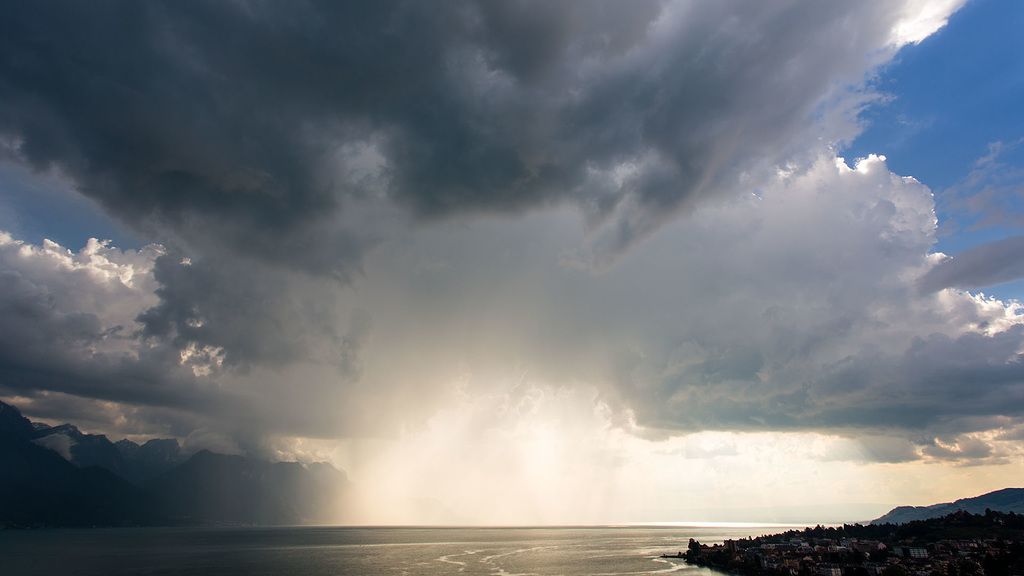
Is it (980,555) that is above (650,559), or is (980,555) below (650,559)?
above

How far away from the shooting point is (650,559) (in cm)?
18538

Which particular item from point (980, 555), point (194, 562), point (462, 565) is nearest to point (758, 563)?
point (980, 555)

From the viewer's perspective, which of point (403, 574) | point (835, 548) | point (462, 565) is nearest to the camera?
point (403, 574)

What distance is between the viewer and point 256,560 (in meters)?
176

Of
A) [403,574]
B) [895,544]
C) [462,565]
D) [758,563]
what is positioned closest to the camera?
[403,574]

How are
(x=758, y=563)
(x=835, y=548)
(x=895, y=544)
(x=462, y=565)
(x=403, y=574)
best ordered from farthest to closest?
(x=895, y=544), (x=835, y=548), (x=462, y=565), (x=758, y=563), (x=403, y=574)

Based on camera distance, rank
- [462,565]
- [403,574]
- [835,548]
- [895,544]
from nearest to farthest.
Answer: [403,574] < [462,565] < [835,548] < [895,544]

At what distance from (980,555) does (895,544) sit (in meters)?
55.5

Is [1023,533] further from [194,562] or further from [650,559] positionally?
[194,562]

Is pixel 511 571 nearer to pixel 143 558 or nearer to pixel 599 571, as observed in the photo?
pixel 599 571

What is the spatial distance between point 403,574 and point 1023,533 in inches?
8823

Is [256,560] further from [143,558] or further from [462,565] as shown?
[462,565]

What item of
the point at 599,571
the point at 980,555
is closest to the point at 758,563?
the point at 599,571

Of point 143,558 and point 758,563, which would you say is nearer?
point 758,563
